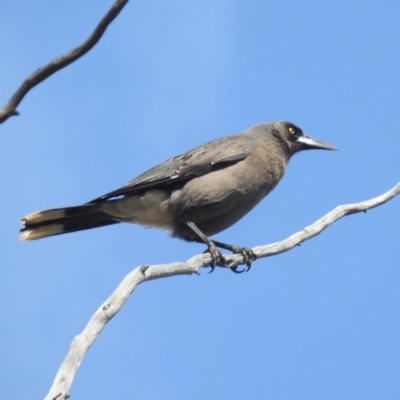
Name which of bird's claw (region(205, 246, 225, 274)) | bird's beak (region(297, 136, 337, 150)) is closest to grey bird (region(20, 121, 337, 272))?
bird's claw (region(205, 246, 225, 274))

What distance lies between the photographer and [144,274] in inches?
179

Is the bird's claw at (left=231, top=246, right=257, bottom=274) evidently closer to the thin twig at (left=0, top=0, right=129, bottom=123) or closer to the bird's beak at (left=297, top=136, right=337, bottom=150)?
the bird's beak at (left=297, top=136, right=337, bottom=150)

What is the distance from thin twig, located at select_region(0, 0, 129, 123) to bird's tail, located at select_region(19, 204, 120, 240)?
4616 mm

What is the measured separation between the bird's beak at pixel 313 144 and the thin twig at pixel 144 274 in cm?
224

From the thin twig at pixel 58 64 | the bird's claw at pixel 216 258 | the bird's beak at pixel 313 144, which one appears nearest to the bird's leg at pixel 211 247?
the bird's claw at pixel 216 258

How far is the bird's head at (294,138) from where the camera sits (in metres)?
8.58

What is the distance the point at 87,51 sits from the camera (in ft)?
10.2

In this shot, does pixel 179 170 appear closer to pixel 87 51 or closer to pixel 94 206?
pixel 94 206

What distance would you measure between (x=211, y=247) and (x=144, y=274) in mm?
2566

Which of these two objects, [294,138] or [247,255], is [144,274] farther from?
[294,138]

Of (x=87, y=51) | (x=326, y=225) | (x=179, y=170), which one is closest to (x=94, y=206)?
(x=179, y=170)

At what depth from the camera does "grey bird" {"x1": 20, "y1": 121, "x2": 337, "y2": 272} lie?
7402mm

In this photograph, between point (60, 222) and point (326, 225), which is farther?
point (60, 222)

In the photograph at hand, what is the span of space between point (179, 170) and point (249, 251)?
122cm
